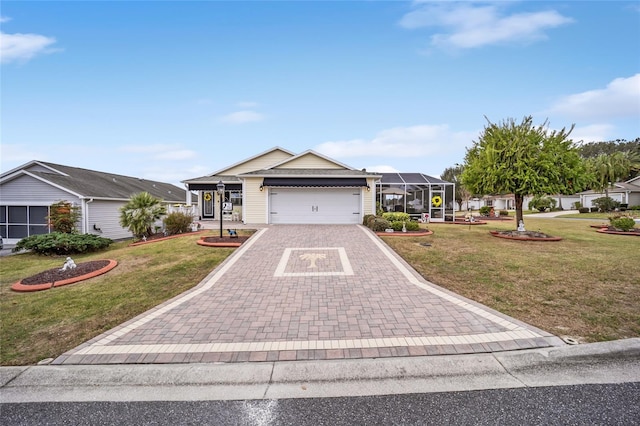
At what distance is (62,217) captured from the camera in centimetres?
1537

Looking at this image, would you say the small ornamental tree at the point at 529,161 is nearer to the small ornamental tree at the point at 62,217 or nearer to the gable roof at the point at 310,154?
the gable roof at the point at 310,154

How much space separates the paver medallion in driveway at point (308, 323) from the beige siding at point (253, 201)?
9790 millimetres

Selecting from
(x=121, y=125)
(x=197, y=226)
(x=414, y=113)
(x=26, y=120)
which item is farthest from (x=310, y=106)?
(x=26, y=120)

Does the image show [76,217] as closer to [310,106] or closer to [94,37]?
[94,37]

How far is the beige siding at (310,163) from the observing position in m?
19.4

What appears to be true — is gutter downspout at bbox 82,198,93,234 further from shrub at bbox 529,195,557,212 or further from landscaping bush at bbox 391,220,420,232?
shrub at bbox 529,195,557,212

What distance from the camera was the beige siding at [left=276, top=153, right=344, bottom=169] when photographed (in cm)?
1942

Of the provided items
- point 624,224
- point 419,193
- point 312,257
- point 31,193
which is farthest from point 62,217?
point 624,224

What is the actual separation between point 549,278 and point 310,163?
14642mm

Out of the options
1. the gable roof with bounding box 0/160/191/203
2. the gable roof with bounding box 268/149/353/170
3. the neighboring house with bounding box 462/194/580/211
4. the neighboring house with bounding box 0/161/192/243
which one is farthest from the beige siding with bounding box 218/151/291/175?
the neighboring house with bounding box 462/194/580/211

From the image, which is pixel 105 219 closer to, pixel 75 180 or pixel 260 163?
pixel 75 180

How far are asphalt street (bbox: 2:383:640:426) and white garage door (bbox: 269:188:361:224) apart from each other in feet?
48.1

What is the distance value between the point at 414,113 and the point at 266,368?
18.4 meters

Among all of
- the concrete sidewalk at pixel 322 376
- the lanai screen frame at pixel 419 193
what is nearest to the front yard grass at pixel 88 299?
the concrete sidewalk at pixel 322 376
